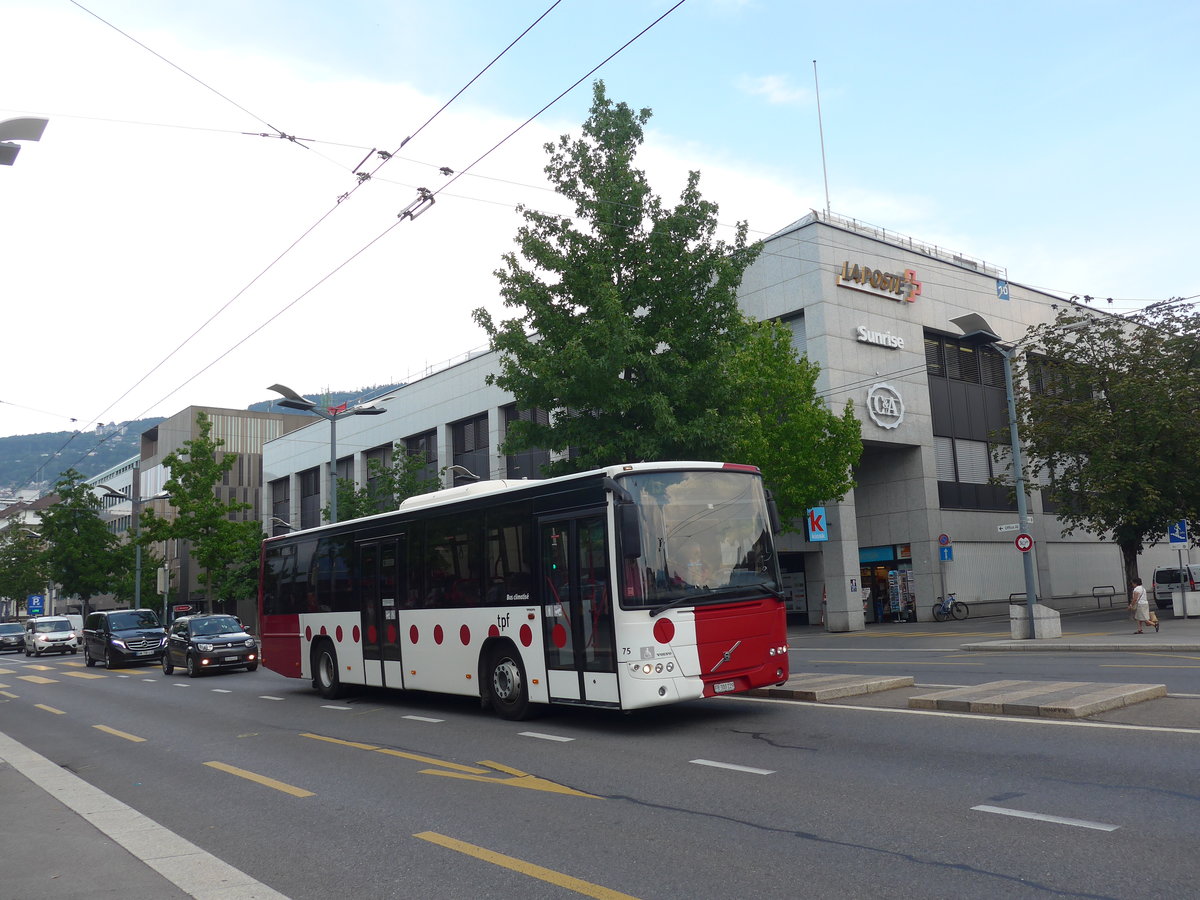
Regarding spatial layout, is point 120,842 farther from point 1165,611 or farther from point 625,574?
point 1165,611

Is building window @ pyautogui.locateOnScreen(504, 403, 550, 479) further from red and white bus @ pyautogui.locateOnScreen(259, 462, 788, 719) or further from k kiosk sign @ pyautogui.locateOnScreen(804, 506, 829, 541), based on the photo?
red and white bus @ pyautogui.locateOnScreen(259, 462, 788, 719)

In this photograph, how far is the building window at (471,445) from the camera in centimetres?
4894

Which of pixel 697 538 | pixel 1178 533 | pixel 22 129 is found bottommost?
pixel 697 538

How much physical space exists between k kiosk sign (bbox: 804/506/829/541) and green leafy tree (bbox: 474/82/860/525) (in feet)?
40.8

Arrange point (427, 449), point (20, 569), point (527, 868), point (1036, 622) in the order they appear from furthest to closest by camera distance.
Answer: point (20, 569)
point (427, 449)
point (1036, 622)
point (527, 868)

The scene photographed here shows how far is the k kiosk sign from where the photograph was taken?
34.4 metres

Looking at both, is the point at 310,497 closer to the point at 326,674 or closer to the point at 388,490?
the point at 388,490

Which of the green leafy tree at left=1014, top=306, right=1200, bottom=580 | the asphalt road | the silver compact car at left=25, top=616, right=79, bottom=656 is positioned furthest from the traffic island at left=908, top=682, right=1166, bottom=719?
the silver compact car at left=25, top=616, right=79, bottom=656

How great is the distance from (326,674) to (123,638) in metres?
16.6

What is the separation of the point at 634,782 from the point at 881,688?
20.2 ft

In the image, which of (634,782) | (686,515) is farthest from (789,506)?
(634,782)

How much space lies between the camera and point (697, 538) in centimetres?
1119

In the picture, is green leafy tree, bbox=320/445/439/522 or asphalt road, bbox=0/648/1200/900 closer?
asphalt road, bbox=0/648/1200/900

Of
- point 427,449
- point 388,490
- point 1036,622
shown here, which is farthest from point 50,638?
point 1036,622
